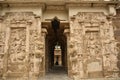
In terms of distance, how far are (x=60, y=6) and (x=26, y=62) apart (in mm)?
3358

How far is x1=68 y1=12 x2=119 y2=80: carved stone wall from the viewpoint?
22.7 feet

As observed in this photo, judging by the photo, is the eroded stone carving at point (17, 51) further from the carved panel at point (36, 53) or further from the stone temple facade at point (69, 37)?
the carved panel at point (36, 53)

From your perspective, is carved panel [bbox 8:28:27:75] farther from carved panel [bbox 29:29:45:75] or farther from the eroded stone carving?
carved panel [bbox 29:29:45:75]

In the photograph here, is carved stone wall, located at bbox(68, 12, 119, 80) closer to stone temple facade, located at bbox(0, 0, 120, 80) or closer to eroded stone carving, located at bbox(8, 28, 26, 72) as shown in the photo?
stone temple facade, located at bbox(0, 0, 120, 80)

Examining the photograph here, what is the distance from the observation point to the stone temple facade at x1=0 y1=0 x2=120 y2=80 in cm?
688

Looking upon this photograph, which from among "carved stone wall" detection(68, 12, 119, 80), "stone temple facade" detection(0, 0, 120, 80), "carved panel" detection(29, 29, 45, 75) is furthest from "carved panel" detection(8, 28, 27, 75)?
"carved stone wall" detection(68, 12, 119, 80)

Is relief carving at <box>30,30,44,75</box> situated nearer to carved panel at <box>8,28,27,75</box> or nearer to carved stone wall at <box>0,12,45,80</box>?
carved stone wall at <box>0,12,45,80</box>

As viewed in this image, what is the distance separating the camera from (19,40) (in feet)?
23.5

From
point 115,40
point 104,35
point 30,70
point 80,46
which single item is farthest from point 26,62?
point 115,40

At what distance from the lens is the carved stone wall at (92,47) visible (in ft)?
Answer: 22.7

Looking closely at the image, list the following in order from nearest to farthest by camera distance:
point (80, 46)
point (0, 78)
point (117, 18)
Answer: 1. point (0, 78)
2. point (80, 46)
3. point (117, 18)

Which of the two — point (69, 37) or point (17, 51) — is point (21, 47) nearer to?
point (17, 51)

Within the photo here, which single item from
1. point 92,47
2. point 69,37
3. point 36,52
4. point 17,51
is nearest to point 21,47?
point 17,51

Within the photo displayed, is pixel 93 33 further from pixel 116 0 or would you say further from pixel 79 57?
pixel 116 0
